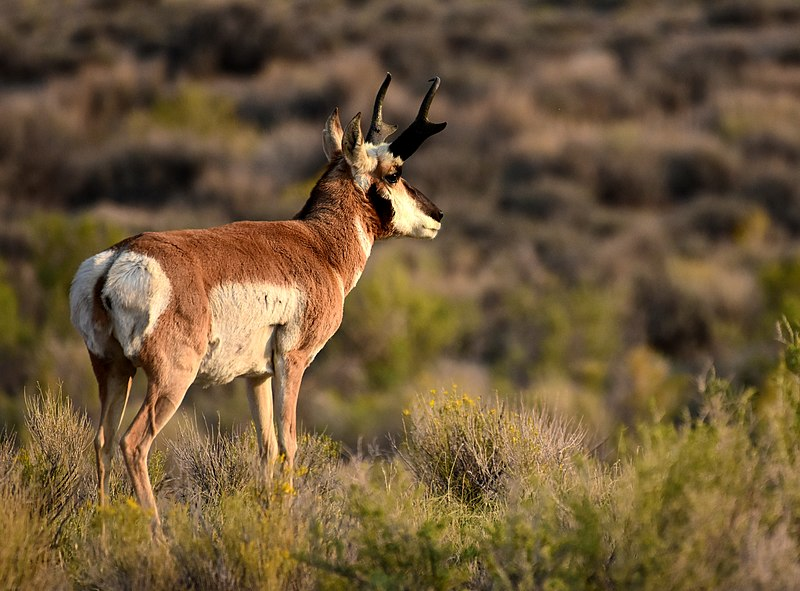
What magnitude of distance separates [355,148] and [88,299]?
2246 mm

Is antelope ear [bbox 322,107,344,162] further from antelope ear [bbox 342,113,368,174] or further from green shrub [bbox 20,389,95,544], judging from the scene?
green shrub [bbox 20,389,95,544]

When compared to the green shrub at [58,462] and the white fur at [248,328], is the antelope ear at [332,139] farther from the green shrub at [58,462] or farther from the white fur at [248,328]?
the green shrub at [58,462]

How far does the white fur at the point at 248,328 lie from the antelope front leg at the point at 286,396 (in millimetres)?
71

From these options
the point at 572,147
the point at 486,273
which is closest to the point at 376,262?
the point at 486,273

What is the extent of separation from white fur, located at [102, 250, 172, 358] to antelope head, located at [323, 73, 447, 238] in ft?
6.43

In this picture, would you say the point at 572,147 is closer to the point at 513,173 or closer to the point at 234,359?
the point at 513,173

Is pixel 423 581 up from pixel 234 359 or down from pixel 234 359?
down

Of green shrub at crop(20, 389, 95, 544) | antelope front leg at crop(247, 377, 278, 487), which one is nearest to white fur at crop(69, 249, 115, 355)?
green shrub at crop(20, 389, 95, 544)

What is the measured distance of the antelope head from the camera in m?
7.90

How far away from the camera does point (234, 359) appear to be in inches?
270

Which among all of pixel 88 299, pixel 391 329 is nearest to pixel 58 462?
pixel 88 299

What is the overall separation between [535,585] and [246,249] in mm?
2590

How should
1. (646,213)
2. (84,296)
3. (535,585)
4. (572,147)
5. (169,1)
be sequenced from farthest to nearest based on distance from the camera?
(169,1)
(572,147)
(646,213)
(84,296)
(535,585)

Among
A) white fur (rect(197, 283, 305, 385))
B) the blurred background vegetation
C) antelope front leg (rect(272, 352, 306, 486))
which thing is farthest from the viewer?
the blurred background vegetation
